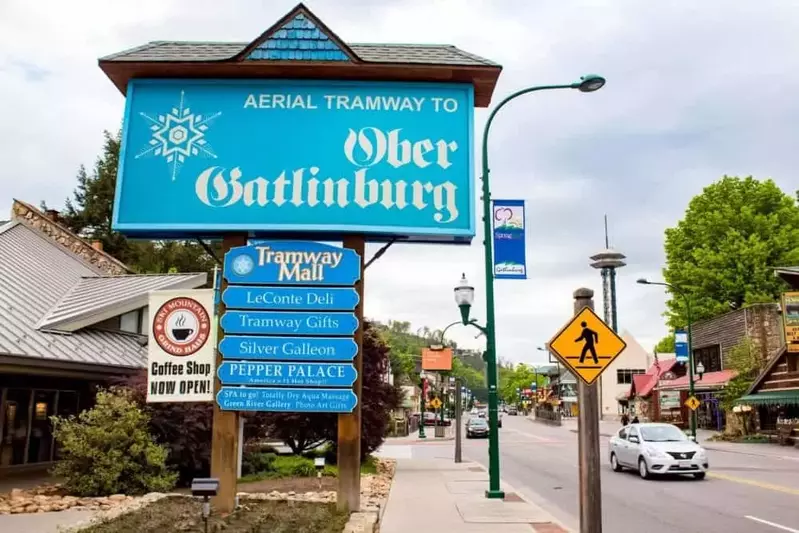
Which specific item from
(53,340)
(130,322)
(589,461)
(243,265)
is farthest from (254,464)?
(589,461)

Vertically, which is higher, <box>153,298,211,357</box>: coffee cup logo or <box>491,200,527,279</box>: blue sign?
<box>491,200,527,279</box>: blue sign

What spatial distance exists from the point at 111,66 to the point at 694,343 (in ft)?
163

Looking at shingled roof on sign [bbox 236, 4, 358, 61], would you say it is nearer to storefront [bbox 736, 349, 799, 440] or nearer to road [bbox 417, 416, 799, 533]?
road [bbox 417, 416, 799, 533]

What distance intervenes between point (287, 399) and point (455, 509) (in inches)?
193

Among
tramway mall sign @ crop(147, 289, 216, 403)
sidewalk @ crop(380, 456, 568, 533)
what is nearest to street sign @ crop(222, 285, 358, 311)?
tramway mall sign @ crop(147, 289, 216, 403)

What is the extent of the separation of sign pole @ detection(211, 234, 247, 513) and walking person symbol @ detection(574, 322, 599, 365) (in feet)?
18.2

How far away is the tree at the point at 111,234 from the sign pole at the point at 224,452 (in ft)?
125

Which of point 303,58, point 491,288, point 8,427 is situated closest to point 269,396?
point 303,58

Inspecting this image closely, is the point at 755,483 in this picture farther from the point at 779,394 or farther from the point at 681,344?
the point at 681,344

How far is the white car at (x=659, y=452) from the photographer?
63.2ft

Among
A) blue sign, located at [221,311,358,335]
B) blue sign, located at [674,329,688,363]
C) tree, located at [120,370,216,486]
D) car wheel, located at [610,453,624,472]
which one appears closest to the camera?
blue sign, located at [221,311,358,335]

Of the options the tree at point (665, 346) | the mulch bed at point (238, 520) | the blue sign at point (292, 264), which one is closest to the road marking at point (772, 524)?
the mulch bed at point (238, 520)

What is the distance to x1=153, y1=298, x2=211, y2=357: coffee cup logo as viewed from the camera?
35.3 ft

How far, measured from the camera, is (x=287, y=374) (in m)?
10.7
